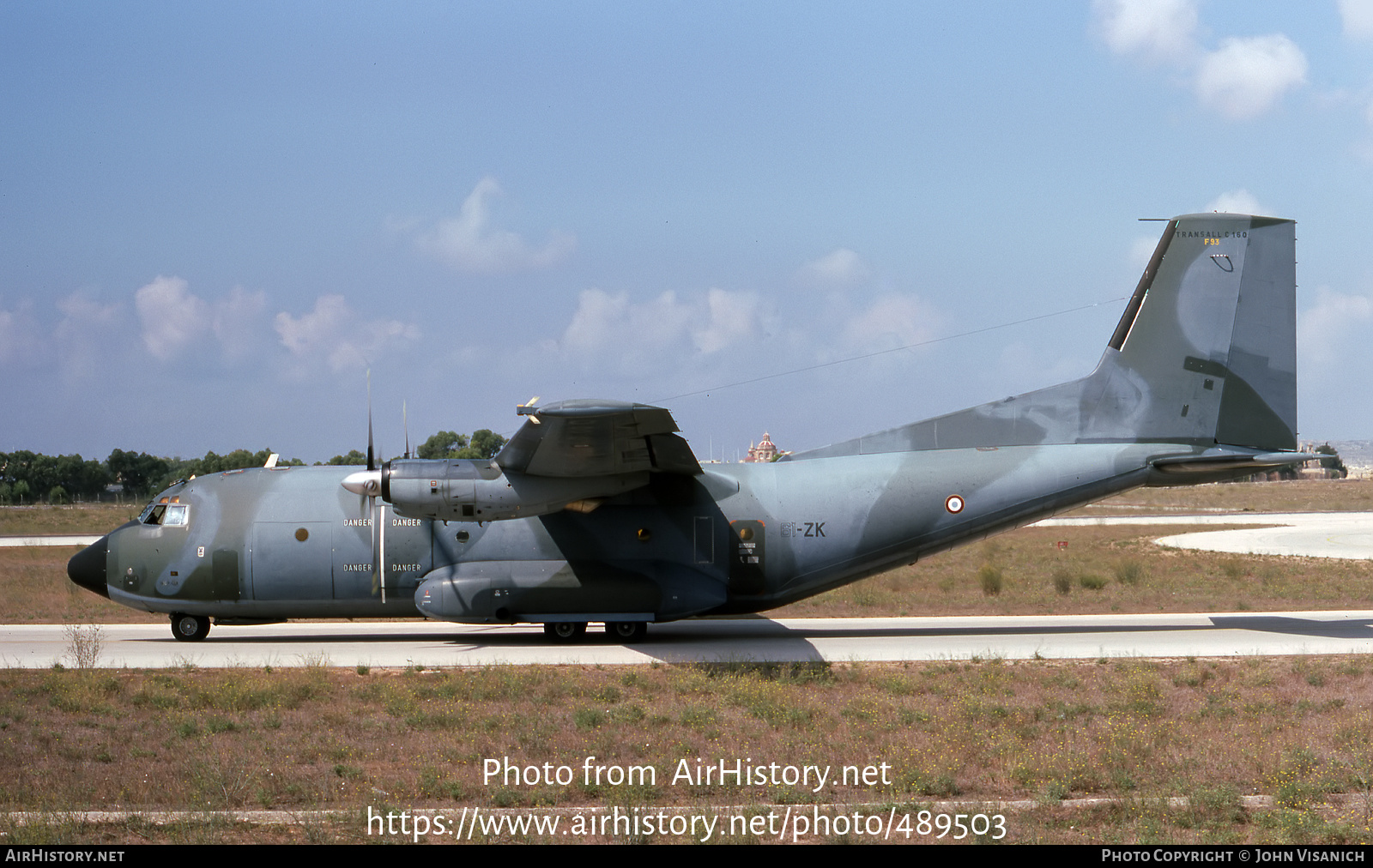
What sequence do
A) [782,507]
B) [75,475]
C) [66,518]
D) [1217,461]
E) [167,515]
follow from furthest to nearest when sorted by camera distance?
1. [75,475]
2. [66,518]
3. [167,515]
4. [782,507]
5. [1217,461]

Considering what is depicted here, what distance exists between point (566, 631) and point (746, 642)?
10.6 feet

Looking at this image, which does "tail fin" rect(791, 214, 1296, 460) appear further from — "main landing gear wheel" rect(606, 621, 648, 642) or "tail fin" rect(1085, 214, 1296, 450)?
"main landing gear wheel" rect(606, 621, 648, 642)

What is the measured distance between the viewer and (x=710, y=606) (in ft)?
57.9

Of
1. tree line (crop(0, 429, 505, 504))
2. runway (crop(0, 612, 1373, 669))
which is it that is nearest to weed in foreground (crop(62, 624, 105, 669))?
runway (crop(0, 612, 1373, 669))

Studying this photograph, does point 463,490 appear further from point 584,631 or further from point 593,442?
point 584,631

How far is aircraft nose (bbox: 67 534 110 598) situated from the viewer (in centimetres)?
1845

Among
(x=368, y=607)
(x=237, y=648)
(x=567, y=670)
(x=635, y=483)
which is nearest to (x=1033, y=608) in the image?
(x=635, y=483)

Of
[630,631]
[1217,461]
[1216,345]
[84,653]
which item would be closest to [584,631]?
[630,631]

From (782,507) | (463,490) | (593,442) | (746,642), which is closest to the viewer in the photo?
(593,442)

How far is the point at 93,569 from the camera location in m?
18.5

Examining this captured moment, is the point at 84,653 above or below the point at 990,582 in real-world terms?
above

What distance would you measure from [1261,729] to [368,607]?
536 inches

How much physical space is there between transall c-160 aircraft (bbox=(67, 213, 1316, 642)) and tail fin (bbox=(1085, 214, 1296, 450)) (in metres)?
0.03
